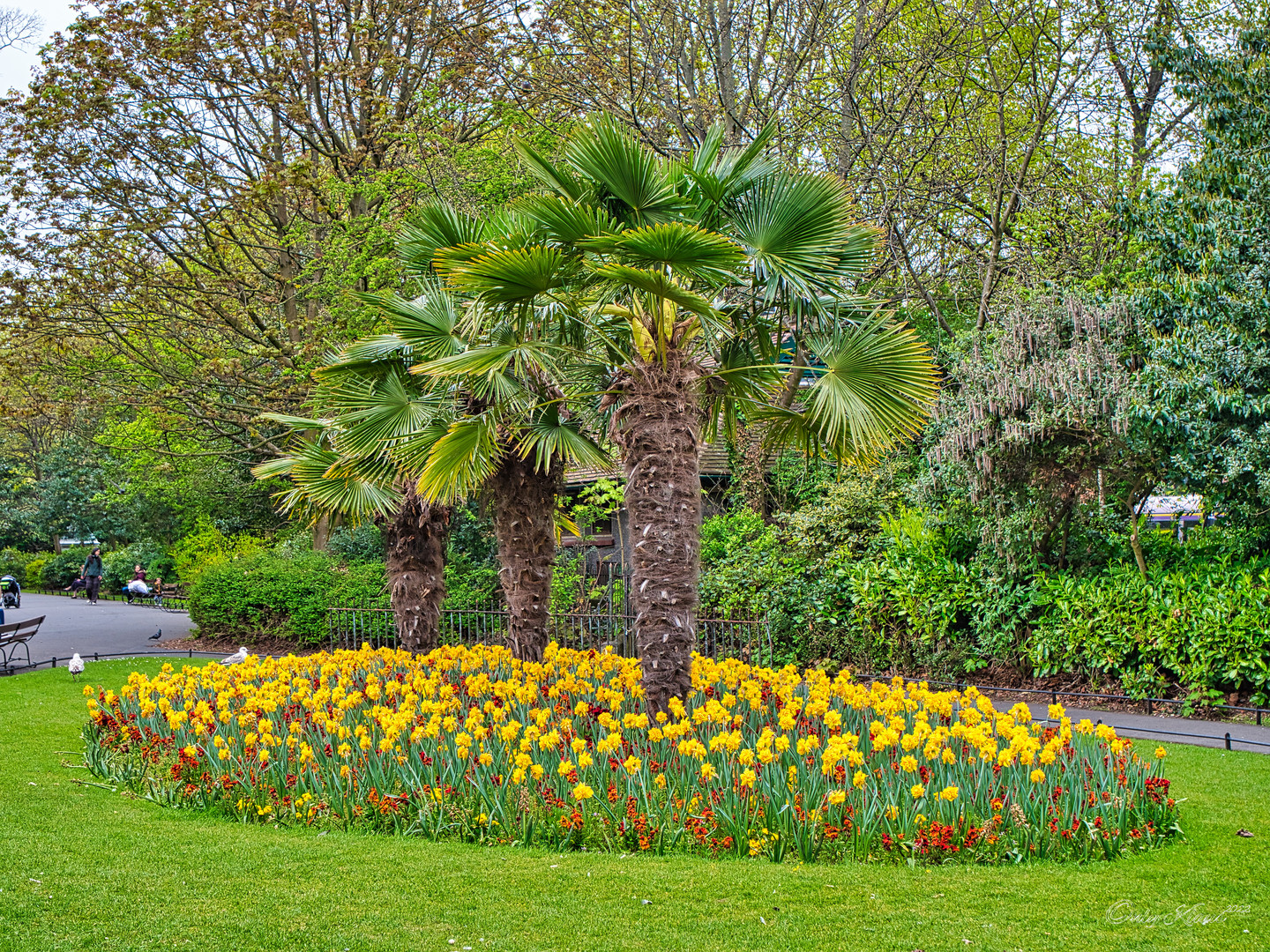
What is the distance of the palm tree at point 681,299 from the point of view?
8.16 meters

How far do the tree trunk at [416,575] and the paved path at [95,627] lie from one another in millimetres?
7517

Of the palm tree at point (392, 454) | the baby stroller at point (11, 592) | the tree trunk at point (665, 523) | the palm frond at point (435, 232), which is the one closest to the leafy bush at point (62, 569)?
the baby stroller at point (11, 592)

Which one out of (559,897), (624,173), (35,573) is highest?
(624,173)

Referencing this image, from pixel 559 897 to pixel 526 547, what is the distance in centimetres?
591

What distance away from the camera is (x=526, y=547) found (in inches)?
422

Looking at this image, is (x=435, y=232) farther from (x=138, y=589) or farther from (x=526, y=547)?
(x=138, y=589)

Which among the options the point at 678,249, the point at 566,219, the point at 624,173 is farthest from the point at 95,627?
the point at 678,249

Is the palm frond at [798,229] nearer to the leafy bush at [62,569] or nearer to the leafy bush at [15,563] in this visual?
the leafy bush at [62,569]

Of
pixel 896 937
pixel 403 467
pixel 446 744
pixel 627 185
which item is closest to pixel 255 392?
pixel 403 467

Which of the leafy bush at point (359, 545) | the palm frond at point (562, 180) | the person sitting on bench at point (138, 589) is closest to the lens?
the palm frond at point (562, 180)

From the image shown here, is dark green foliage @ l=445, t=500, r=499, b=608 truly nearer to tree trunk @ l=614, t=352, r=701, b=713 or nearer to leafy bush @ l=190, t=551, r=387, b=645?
leafy bush @ l=190, t=551, r=387, b=645

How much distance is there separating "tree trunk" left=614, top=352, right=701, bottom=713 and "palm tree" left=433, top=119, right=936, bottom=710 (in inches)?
0.5

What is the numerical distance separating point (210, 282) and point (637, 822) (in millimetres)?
18442

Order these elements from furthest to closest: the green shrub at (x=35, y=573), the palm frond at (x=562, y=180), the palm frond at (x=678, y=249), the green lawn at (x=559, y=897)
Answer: the green shrub at (x=35, y=573) → the palm frond at (x=562, y=180) → the palm frond at (x=678, y=249) → the green lawn at (x=559, y=897)
